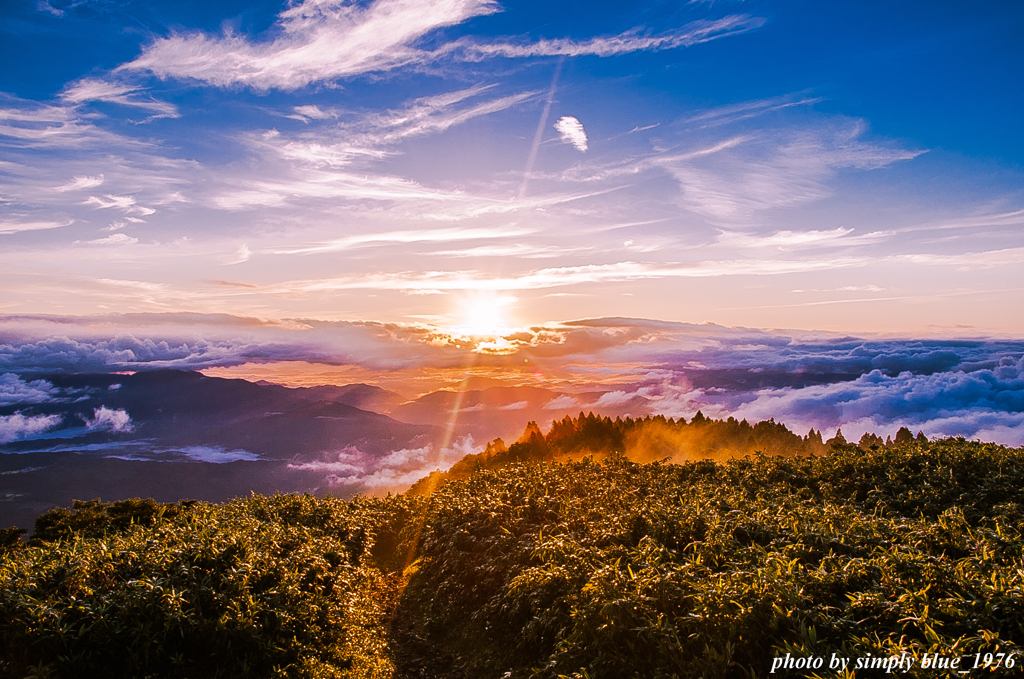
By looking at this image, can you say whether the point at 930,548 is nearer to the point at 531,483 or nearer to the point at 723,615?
the point at 723,615

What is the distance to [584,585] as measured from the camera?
8.38 metres

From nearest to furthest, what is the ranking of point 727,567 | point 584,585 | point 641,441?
point 727,567
point 584,585
point 641,441

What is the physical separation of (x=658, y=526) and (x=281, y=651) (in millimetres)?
6647

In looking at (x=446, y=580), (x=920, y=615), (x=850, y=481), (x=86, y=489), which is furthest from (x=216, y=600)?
(x=86, y=489)

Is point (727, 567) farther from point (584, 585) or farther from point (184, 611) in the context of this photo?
point (184, 611)

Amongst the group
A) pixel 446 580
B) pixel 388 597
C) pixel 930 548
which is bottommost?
pixel 388 597

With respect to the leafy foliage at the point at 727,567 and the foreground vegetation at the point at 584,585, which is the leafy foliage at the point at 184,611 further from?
the leafy foliage at the point at 727,567

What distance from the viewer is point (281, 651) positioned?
347 inches

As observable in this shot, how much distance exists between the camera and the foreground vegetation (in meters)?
6.49

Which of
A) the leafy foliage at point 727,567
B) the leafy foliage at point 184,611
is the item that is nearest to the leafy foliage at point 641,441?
the leafy foliage at point 727,567

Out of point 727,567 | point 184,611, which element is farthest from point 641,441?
point 184,611

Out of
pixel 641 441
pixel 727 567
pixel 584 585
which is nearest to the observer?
pixel 727 567

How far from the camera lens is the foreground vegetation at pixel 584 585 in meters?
6.49

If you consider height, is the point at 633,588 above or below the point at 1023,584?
below
